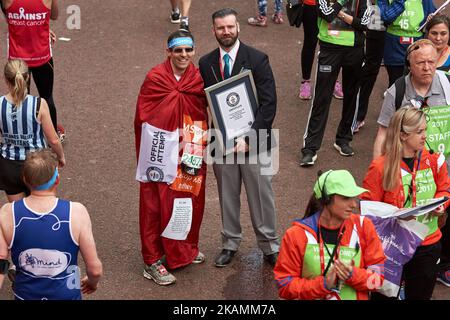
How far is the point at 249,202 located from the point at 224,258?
21.5 inches

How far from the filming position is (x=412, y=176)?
563 cm

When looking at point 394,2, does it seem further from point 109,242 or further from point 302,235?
point 302,235

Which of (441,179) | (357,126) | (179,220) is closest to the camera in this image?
(441,179)

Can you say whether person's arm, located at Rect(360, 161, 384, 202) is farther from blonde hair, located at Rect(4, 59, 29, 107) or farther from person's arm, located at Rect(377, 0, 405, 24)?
person's arm, located at Rect(377, 0, 405, 24)

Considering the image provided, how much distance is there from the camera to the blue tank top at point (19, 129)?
646 centimetres

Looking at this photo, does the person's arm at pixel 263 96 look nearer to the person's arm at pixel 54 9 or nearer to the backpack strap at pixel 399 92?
the backpack strap at pixel 399 92

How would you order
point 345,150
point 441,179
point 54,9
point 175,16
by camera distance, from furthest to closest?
point 175,16
point 345,150
point 54,9
point 441,179

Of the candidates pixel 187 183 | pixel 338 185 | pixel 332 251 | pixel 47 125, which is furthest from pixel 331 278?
pixel 47 125

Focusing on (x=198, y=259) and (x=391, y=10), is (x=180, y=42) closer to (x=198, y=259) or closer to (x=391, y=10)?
(x=198, y=259)

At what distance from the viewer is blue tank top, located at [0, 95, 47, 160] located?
6465 millimetres

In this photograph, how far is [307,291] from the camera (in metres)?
4.76

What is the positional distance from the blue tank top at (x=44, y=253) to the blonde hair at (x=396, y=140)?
2.16 meters

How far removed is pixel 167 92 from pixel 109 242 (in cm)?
166

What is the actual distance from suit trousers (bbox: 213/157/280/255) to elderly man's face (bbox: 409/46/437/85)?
148 cm
